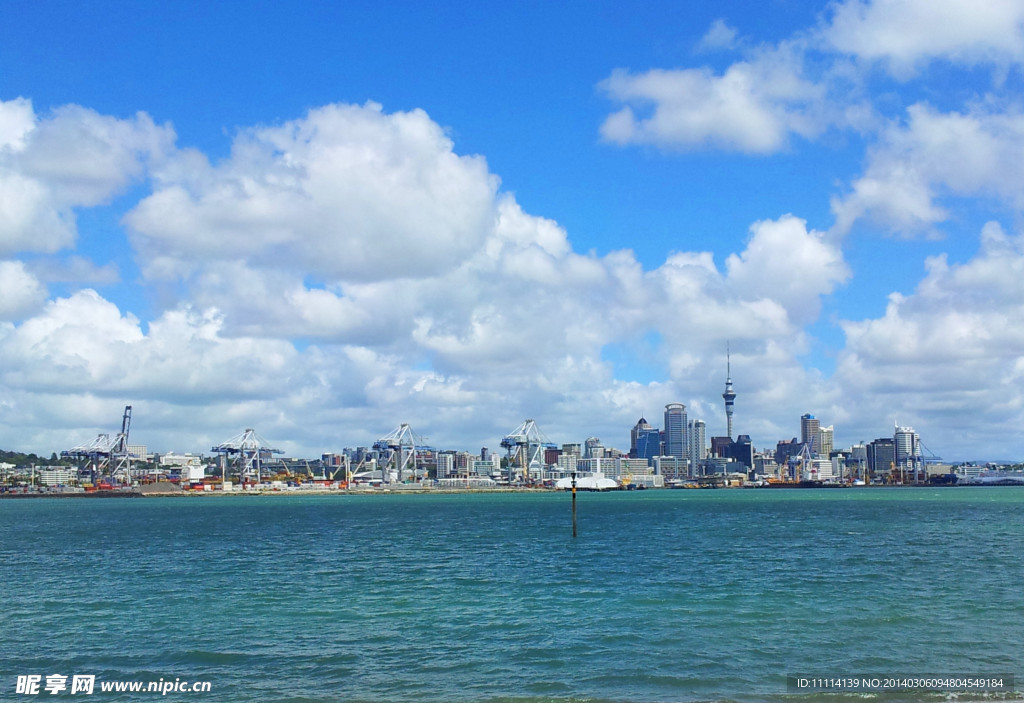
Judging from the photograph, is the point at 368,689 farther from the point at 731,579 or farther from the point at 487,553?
the point at 487,553

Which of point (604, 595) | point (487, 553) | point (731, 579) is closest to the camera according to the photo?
point (604, 595)

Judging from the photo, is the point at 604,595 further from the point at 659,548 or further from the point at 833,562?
the point at 659,548

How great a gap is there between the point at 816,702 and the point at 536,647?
31.3 feet

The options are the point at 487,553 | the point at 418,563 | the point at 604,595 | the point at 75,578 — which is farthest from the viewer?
the point at 487,553

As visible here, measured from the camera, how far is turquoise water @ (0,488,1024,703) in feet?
79.8

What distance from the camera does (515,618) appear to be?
32906 mm

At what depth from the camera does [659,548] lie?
195 ft

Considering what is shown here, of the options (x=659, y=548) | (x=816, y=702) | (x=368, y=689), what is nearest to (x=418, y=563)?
(x=659, y=548)

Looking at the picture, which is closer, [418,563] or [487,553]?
[418,563]

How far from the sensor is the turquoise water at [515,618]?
24328mm

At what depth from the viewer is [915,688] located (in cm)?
2211

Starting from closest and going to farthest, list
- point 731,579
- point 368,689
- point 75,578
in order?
point 368,689, point 731,579, point 75,578

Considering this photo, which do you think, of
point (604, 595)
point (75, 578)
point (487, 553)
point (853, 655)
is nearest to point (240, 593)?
point (75, 578)

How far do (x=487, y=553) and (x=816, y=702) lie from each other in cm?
3725
